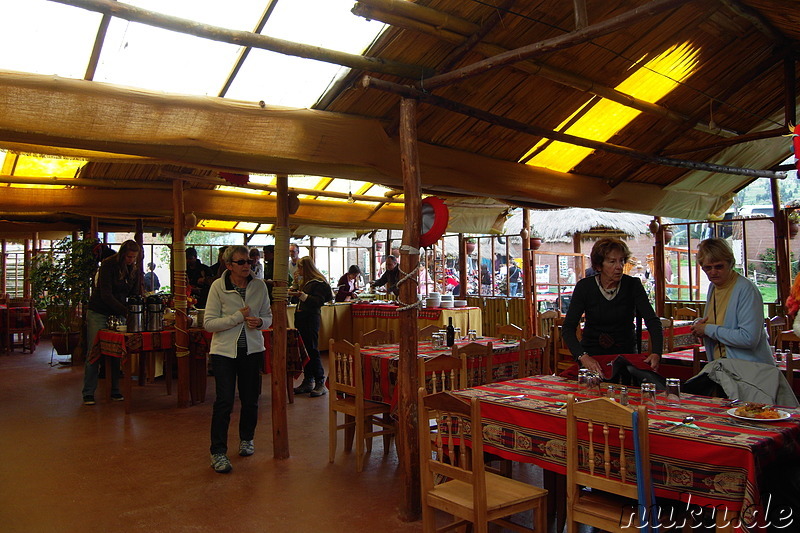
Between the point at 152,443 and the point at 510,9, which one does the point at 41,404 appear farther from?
the point at 510,9

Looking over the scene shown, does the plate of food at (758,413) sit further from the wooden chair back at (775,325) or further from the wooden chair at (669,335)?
the wooden chair at (669,335)

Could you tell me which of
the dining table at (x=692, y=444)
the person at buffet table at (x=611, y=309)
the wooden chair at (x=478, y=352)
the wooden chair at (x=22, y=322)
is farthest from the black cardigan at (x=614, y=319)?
the wooden chair at (x=22, y=322)

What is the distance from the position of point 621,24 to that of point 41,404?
23.8 ft

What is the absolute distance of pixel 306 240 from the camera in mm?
13891

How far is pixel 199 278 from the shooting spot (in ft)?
29.5

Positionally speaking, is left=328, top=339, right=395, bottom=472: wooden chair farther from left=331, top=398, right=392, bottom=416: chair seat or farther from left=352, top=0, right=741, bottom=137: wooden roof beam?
left=352, top=0, right=741, bottom=137: wooden roof beam

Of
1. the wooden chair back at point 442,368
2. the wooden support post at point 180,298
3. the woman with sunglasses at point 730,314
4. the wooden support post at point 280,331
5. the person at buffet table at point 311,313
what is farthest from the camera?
the person at buffet table at point 311,313

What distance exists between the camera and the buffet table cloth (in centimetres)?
1008

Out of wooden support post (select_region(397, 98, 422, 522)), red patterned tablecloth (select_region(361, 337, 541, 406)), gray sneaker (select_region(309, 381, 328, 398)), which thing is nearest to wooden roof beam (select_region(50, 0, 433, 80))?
wooden support post (select_region(397, 98, 422, 522))

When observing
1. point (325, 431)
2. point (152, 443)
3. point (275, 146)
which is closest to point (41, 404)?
point (152, 443)

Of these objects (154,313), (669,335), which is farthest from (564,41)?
(154,313)

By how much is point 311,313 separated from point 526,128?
3.68 m

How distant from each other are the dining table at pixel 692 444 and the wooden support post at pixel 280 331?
2.30m

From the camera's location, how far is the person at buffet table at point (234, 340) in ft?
15.9
